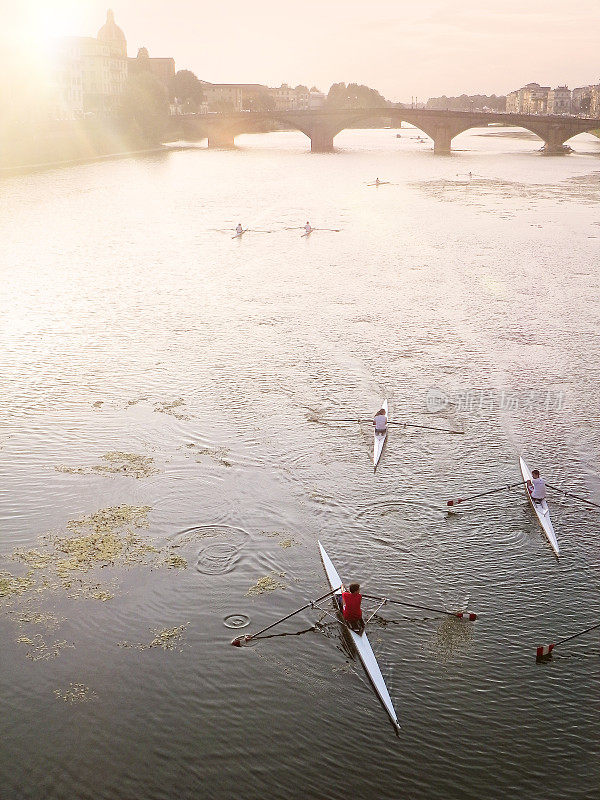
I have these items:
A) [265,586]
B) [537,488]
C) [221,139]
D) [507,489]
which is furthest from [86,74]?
[265,586]

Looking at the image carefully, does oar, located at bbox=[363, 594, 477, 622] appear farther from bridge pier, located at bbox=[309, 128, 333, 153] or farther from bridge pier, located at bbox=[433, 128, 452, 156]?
bridge pier, located at bbox=[309, 128, 333, 153]

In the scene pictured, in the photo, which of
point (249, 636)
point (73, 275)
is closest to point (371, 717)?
point (249, 636)

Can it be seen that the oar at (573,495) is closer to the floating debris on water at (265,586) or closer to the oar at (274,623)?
the oar at (274,623)

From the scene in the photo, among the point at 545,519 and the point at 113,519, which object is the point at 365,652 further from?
the point at 113,519

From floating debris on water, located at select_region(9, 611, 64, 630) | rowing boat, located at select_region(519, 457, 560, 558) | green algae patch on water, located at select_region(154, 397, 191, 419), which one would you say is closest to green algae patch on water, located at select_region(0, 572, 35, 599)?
floating debris on water, located at select_region(9, 611, 64, 630)

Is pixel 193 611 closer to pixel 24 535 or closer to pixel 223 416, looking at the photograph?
pixel 24 535
